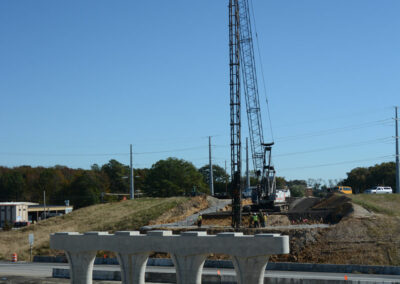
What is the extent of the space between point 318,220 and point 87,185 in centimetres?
9531

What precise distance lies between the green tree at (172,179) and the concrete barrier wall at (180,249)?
9942 centimetres

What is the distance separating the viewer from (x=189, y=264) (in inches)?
1188

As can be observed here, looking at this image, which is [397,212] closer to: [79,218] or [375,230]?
[375,230]

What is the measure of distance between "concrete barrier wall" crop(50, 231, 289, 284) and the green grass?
35063 millimetres

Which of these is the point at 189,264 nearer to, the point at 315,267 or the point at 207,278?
the point at 207,278

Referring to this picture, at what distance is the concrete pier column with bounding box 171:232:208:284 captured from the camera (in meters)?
30.0

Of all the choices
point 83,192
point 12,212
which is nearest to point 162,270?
point 12,212

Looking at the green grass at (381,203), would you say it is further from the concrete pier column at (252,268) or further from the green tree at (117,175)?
the green tree at (117,175)

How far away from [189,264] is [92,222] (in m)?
48.5

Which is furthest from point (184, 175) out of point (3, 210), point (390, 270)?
point (390, 270)

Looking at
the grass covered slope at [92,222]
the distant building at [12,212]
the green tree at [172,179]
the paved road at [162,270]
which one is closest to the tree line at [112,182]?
the green tree at [172,179]

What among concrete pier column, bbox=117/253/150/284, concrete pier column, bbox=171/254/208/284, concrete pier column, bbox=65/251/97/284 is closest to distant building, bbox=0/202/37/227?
concrete pier column, bbox=65/251/97/284

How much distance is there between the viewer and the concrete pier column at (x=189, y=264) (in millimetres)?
29969

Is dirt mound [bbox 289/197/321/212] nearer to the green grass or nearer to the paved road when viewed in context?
the green grass
